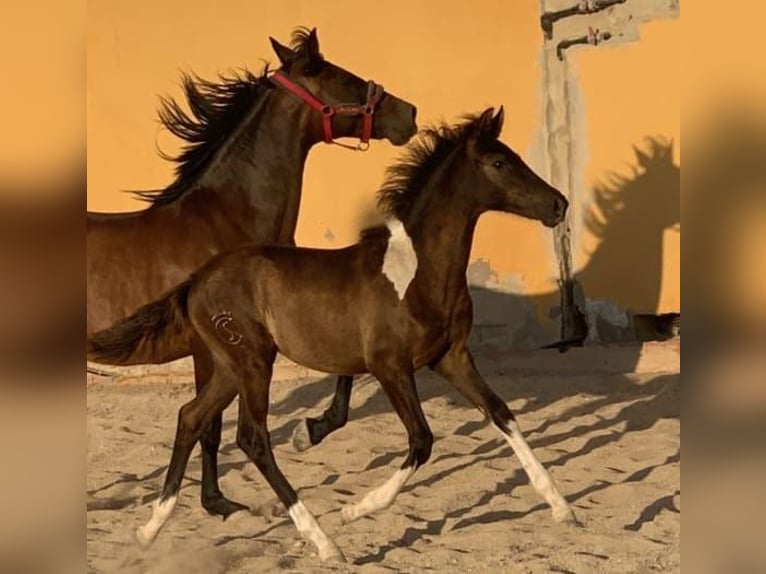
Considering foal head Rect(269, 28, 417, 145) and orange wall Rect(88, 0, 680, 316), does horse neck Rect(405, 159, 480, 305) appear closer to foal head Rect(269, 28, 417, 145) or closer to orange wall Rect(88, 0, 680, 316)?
foal head Rect(269, 28, 417, 145)

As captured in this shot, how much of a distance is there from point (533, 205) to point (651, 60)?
3.80 metres

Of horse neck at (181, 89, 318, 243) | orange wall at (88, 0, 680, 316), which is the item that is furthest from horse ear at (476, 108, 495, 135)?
orange wall at (88, 0, 680, 316)

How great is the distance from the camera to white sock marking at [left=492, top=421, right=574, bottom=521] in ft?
15.3

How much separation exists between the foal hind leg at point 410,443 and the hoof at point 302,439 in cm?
147

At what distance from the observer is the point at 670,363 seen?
25.9 feet

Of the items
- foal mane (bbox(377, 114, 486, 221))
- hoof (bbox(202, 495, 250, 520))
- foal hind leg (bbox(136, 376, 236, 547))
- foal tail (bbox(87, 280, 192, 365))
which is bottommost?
hoof (bbox(202, 495, 250, 520))

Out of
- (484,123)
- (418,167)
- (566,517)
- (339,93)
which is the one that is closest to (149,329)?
(418,167)

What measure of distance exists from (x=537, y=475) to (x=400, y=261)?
0.98m

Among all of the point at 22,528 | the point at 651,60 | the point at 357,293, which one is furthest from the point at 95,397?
the point at 22,528

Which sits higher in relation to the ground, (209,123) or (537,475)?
(209,123)

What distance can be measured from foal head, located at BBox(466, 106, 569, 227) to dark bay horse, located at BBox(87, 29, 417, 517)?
777 millimetres

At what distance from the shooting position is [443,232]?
15.4 feet

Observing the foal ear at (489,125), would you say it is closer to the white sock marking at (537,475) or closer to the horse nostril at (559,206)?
the horse nostril at (559,206)

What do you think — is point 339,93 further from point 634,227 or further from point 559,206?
point 634,227
